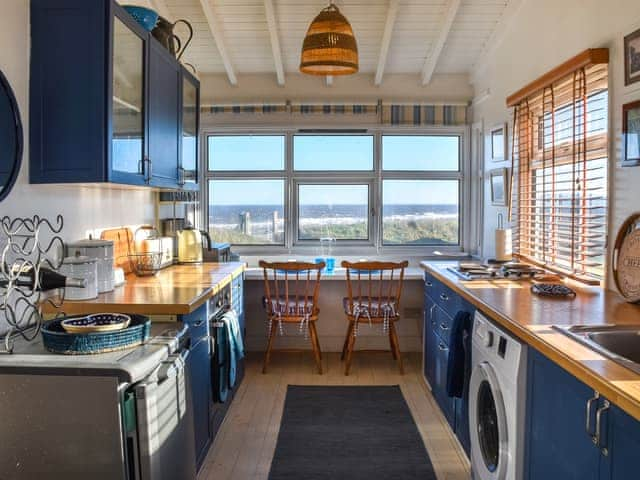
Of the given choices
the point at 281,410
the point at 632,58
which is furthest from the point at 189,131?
the point at 632,58

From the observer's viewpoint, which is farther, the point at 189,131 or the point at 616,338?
the point at 189,131

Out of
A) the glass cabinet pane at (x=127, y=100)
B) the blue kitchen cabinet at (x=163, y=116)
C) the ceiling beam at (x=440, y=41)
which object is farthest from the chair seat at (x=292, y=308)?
the ceiling beam at (x=440, y=41)

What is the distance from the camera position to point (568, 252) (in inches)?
118

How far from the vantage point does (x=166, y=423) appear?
6.12 ft

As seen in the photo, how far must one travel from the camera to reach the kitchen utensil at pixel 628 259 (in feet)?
7.68

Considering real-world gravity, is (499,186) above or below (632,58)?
below

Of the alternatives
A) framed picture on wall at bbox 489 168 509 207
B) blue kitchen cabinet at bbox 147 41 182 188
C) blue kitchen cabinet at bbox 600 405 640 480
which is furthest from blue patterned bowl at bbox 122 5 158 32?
blue kitchen cabinet at bbox 600 405 640 480

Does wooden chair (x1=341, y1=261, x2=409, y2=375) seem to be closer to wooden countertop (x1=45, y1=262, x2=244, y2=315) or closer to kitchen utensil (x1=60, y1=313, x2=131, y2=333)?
wooden countertop (x1=45, y1=262, x2=244, y2=315)

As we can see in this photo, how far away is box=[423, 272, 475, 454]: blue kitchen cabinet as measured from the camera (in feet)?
9.24

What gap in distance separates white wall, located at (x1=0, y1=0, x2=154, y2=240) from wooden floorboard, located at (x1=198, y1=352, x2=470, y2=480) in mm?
1349

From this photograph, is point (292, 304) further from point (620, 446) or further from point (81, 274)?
point (620, 446)

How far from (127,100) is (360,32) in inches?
89.8

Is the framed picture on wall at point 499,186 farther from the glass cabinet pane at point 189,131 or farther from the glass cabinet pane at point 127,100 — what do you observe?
the glass cabinet pane at point 127,100

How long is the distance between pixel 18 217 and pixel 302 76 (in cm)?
312
